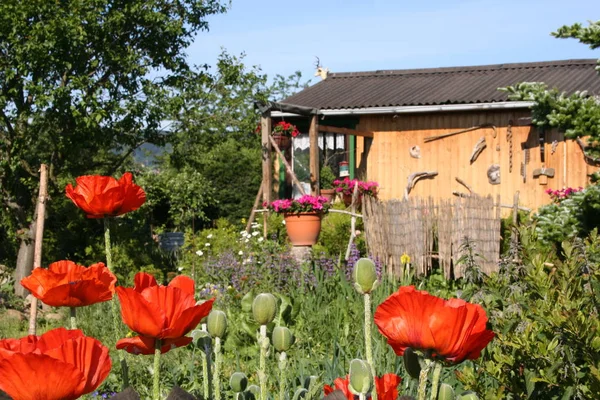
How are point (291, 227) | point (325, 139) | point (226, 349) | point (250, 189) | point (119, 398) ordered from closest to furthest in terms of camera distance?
point (119, 398)
point (226, 349)
point (291, 227)
point (325, 139)
point (250, 189)

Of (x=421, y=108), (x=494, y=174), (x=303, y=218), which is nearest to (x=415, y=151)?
(x=421, y=108)

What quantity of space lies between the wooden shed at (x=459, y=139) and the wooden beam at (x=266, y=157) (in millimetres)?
828

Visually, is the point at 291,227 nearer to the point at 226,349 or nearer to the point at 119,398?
the point at 226,349

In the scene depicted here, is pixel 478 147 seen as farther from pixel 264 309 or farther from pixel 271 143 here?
pixel 264 309

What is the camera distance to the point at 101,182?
7.04 feet

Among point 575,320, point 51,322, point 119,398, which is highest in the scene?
point 119,398

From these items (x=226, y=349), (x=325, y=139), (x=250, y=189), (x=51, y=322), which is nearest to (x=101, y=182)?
(x=226, y=349)

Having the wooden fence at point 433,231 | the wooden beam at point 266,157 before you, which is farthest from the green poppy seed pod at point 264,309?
the wooden beam at point 266,157

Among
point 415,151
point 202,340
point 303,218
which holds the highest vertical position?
point 415,151

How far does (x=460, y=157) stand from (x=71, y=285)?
43.7ft

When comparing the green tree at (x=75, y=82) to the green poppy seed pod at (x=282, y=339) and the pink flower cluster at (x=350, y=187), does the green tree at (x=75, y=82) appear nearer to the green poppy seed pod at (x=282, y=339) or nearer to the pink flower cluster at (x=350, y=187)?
the pink flower cluster at (x=350, y=187)

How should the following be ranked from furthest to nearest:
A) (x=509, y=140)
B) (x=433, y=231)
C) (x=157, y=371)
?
(x=509, y=140) < (x=433, y=231) < (x=157, y=371)

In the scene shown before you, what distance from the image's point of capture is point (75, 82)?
29.8 ft

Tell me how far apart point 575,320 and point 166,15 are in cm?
907
